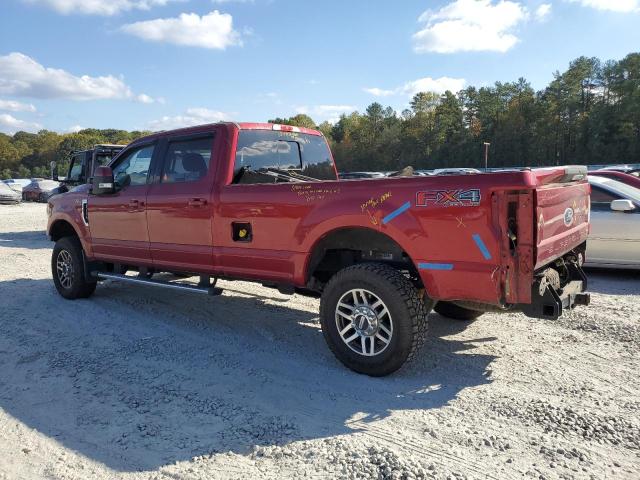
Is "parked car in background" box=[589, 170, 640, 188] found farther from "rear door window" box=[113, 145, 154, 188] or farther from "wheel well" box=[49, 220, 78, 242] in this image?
"wheel well" box=[49, 220, 78, 242]

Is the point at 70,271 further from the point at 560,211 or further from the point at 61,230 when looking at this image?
the point at 560,211

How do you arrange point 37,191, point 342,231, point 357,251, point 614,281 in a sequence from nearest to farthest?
point 342,231
point 357,251
point 614,281
point 37,191

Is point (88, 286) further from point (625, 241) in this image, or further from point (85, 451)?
point (625, 241)

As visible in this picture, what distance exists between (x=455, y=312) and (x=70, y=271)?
5104 mm

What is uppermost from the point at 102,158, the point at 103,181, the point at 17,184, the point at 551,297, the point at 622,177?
the point at 102,158

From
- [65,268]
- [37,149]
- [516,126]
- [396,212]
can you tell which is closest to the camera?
[396,212]

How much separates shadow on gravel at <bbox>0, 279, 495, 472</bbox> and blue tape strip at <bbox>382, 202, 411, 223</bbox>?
130 centimetres

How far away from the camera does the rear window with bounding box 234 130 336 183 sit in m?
5.39

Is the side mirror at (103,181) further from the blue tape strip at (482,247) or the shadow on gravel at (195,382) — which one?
the blue tape strip at (482,247)

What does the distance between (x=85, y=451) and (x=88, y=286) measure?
4281mm

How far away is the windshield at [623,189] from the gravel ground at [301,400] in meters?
2.58

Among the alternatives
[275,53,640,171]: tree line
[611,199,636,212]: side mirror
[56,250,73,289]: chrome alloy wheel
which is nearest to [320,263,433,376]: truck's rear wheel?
[56,250,73,289]: chrome alloy wheel

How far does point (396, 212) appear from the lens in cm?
397

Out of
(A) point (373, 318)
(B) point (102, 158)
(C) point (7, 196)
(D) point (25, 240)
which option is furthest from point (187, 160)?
(C) point (7, 196)
